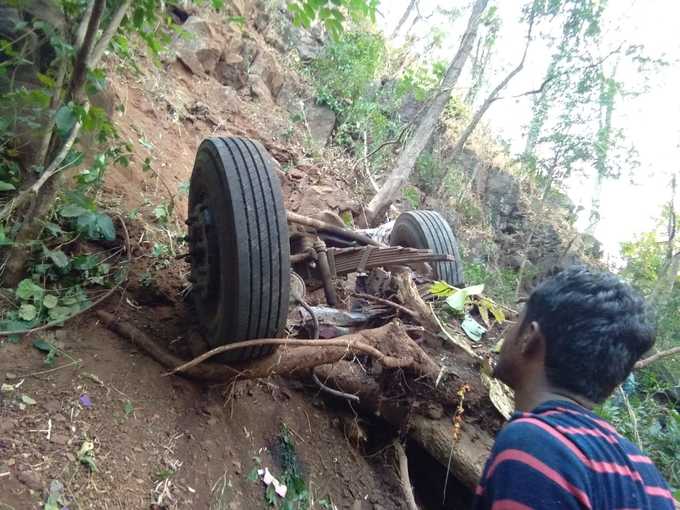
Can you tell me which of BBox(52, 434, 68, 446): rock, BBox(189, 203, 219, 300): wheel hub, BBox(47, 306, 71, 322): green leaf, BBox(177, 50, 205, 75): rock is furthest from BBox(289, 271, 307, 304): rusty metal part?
BBox(177, 50, 205, 75): rock

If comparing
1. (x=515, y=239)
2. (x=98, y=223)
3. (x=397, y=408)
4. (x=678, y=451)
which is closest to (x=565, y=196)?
(x=515, y=239)

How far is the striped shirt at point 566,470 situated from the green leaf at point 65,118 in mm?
2168

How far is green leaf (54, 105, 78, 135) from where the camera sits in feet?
7.00

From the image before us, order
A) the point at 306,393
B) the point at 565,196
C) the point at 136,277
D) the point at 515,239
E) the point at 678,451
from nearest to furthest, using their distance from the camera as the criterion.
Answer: the point at 136,277, the point at 306,393, the point at 678,451, the point at 515,239, the point at 565,196

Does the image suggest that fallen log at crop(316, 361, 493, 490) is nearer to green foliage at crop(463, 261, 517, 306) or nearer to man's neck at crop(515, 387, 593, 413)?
man's neck at crop(515, 387, 593, 413)

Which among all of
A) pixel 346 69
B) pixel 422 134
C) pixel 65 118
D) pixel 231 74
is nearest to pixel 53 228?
pixel 65 118

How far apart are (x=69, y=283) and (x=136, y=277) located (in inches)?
16.0

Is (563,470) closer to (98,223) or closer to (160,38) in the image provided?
(98,223)

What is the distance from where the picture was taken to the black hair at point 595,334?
134 centimetres

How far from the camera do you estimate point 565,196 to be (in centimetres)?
1764

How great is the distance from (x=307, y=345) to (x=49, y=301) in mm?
1368

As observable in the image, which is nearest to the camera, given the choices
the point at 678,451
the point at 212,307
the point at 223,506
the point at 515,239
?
the point at 223,506

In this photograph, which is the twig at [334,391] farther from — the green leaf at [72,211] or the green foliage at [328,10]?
the green foliage at [328,10]

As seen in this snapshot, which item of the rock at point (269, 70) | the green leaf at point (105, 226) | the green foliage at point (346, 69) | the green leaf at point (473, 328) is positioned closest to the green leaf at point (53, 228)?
the green leaf at point (105, 226)
